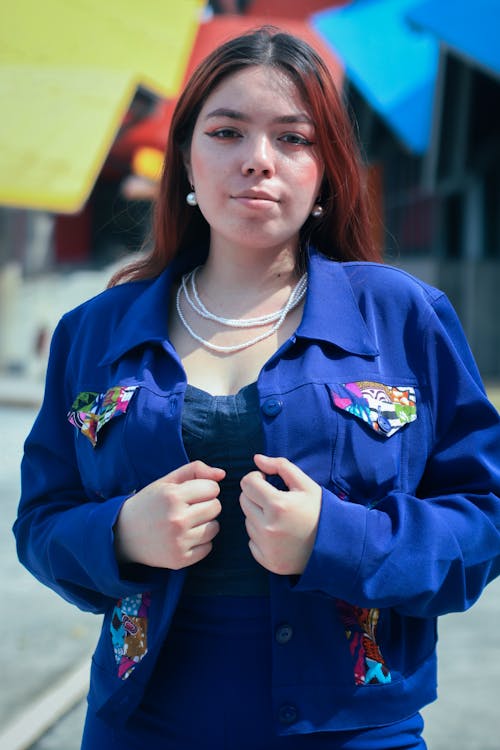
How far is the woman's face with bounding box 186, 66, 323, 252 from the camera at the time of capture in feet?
5.69

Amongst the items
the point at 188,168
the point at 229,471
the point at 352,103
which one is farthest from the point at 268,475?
the point at 352,103

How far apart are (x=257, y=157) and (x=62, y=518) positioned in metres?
0.73

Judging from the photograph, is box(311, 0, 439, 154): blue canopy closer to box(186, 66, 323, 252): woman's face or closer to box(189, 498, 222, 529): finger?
box(186, 66, 323, 252): woman's face

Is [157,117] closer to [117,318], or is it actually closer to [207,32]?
[207,32]

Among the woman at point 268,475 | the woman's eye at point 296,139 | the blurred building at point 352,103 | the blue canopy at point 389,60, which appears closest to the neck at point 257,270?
the woman at point 268,475

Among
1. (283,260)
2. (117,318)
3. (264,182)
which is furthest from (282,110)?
(117,318)

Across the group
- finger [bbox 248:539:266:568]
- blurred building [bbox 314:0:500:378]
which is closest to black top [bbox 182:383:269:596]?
finger [bbox 248:539:266:568]

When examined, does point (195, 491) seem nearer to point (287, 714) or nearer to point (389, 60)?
point (287, 714)

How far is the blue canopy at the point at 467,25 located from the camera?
11227 millimetres

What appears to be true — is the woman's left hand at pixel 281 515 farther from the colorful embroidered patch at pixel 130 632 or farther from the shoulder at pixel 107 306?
the shoulder at pixel 107 306

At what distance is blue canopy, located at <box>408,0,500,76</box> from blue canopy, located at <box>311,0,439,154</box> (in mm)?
2705

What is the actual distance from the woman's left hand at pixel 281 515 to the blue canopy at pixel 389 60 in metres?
13.8

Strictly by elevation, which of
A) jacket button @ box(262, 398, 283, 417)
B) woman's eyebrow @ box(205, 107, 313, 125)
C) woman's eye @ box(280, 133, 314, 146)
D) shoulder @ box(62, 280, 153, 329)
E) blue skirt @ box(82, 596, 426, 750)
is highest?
woman's eyebrow @ box(205, 107, 313, 125)

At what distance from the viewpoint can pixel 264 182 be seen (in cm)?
173
